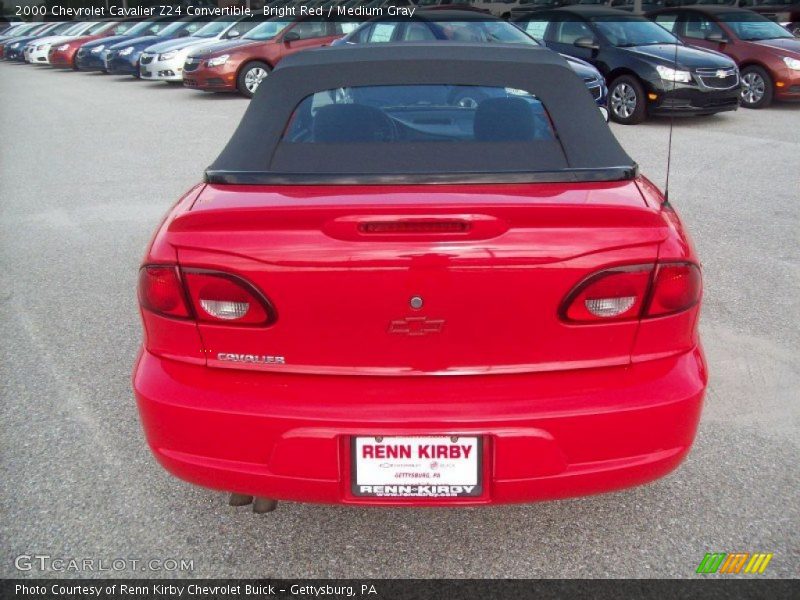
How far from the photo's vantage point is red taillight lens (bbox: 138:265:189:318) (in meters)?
2.31

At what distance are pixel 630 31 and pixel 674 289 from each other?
1145cm

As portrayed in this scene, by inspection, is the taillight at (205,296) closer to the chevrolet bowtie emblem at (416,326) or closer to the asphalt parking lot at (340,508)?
the chevrolet bowtie emblem at (416,326)

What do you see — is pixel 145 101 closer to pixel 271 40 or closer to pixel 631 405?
pixel 271 40

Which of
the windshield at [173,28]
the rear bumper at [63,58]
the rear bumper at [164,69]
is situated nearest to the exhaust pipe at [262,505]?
the rear bumper at [164,69]

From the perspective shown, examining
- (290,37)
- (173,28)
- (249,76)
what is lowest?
(173,28)

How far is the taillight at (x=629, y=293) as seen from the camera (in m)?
2.21

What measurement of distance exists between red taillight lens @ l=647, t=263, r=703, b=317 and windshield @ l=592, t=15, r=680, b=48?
10.7 metres

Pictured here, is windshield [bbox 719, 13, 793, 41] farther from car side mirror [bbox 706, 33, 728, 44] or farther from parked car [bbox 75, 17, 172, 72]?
parked car [bbox 75, 17, 172, 72]

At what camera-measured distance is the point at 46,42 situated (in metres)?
27.5

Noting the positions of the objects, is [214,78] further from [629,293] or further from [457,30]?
[629,293]

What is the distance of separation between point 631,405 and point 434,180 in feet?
2.82

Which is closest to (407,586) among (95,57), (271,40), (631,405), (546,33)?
(631,405)

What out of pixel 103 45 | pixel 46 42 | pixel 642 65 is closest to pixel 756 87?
pixel 642 65

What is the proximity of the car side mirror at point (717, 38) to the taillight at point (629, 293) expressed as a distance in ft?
41.8
